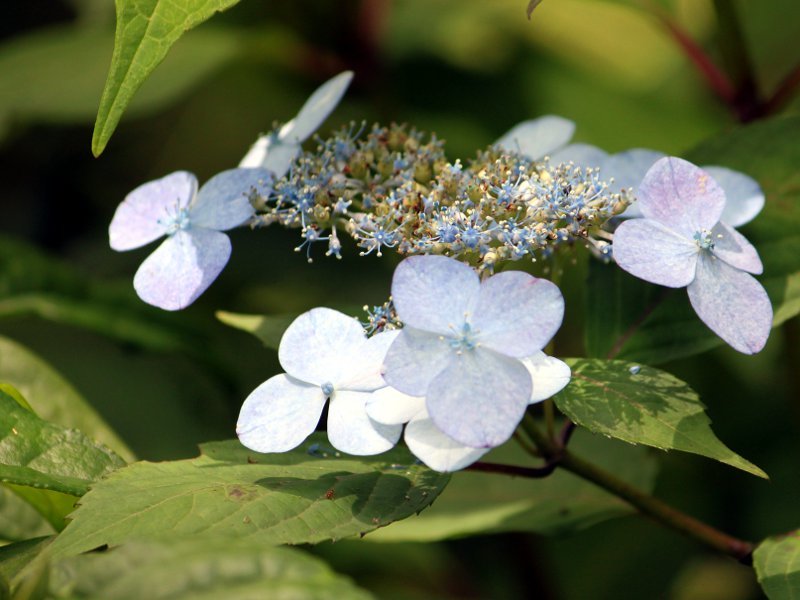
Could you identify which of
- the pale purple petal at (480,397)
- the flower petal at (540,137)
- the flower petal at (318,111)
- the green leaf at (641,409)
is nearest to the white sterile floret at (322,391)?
the pale purple petal at (480,397)

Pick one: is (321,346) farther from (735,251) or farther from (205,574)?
(735,251)

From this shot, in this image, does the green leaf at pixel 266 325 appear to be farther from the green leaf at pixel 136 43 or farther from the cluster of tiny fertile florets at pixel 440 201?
the green leaf at pixel 136 43

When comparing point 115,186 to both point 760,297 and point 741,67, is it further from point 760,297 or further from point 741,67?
point 760,297

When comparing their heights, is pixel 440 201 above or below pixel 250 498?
above

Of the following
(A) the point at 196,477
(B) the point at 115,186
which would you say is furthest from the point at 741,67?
(B) the point at 115,186

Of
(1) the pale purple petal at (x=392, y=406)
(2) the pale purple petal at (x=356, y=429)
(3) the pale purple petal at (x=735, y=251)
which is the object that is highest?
(1) the pale purple petal at (x=392, y=406)

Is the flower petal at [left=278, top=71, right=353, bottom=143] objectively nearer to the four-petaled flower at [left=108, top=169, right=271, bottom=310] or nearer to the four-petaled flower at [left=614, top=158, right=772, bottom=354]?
the four-petaled flower at [left=108, top=169, right=271, bottom=310]

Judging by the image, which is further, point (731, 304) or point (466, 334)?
point (731, 304)

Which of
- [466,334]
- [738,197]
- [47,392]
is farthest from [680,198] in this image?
[47,392]
